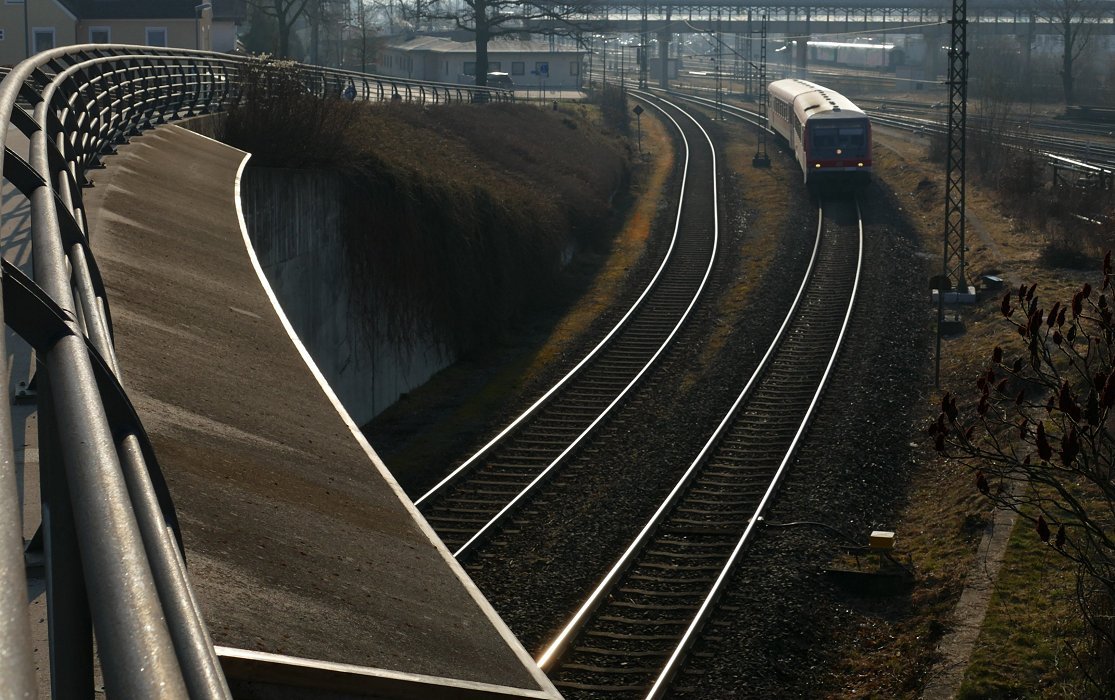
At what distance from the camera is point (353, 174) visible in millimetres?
21344

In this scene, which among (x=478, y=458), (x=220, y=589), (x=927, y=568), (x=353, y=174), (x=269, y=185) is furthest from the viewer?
(x=353, y=174)

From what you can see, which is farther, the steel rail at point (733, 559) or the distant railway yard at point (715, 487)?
the distant railway yard at point (715, 487)

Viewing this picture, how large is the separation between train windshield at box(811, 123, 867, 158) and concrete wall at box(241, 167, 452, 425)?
64.6 ft

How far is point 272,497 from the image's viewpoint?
565cm

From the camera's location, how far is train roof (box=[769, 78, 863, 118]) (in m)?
38.3

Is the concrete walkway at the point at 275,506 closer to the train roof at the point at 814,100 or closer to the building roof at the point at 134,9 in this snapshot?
the train roof at the point at 814,100

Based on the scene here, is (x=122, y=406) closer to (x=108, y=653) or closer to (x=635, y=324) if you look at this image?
(x=108, y=653)

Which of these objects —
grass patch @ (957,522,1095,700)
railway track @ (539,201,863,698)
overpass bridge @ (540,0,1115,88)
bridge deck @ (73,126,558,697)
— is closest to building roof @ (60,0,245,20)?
railway track @ (539,201,863,698)

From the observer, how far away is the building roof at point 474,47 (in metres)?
73.3

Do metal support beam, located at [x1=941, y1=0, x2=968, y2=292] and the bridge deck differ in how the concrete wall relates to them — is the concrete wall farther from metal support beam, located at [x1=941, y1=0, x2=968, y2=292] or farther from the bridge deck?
metal support beam, located at [x1=941, y1=0, x2=968, y2=292]

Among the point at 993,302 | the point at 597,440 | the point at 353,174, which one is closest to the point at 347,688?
the point at 597,440

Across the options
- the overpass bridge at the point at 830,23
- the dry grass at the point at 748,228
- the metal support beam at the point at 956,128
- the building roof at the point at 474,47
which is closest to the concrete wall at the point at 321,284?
the dry grass at the point at 748,228

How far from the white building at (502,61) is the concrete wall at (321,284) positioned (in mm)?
54109

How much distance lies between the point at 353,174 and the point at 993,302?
12985mm
